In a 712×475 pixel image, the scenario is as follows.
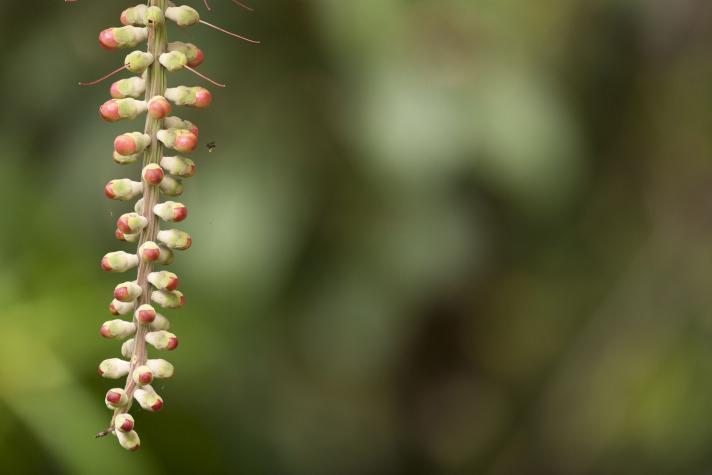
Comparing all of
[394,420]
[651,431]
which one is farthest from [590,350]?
[394,420]

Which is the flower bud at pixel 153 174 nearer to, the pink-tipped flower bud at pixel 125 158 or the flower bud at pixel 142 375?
the pink-tipped flower bud at pixel 125 158

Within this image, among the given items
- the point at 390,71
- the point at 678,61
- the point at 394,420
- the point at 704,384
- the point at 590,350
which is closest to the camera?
the point at 390,71

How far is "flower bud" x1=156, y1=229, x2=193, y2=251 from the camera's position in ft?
2.29

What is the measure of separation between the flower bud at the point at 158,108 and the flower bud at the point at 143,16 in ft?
0.16

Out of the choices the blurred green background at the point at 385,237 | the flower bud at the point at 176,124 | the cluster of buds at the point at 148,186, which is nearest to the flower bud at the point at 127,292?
the cluster of buds at the point at 148,186

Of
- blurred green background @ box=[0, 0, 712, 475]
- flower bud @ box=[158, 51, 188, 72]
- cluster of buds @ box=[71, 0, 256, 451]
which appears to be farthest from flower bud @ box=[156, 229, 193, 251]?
blurred green background @ box=[0, 0, 712, 475]

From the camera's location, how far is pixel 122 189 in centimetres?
70

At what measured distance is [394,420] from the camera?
9.05 feet

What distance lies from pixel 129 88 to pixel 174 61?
0.16 feet

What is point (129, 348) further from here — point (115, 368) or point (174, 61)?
point (174, 61)

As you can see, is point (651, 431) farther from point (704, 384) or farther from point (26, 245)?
point (26, 245)

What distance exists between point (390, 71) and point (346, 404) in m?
1.18

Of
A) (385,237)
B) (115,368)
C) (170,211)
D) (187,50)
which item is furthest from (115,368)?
(385,237)

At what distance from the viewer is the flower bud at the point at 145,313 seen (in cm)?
69
